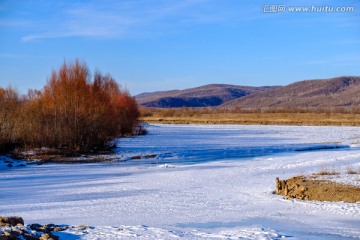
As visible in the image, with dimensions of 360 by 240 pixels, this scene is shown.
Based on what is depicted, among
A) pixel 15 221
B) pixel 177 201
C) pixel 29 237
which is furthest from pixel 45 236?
pixel 177 201

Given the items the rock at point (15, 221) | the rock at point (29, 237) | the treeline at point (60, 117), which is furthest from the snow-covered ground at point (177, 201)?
the treeline at point (60, 117)

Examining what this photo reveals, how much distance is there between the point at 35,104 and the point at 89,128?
508 cm

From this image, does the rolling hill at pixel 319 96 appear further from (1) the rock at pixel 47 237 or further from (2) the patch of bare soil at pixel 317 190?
(1) the rock at pixel 47 237

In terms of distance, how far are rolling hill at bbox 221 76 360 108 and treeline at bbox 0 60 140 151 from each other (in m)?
134

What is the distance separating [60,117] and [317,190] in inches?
727

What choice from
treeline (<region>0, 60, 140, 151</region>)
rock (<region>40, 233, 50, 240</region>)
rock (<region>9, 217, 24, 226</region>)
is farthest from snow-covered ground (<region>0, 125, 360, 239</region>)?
treeline (<region>0, 60, 140, 151</region>)

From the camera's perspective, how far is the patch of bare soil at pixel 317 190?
1273cm

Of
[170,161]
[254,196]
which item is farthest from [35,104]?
[254,196]

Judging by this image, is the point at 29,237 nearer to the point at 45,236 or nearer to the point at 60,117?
the point at 45,236

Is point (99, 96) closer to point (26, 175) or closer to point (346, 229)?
point (26, 175)

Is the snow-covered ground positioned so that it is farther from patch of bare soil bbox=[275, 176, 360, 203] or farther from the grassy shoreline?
the grassy shoreline

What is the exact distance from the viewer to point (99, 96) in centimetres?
3431

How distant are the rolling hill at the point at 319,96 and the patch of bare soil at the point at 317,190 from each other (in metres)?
147

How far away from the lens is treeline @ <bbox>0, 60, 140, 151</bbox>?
27234 mm
